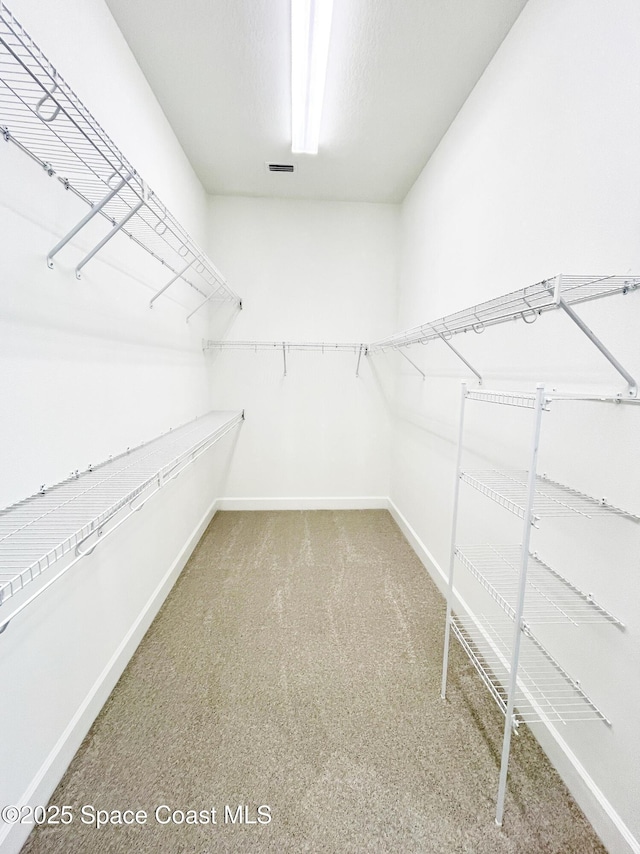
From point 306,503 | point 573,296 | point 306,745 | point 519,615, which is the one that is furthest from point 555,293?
point 306,503

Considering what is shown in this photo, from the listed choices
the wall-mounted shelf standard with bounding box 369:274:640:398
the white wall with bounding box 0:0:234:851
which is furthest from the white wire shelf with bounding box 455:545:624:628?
the white wall with bounding box 0:0:234:851

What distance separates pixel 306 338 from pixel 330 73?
169cm

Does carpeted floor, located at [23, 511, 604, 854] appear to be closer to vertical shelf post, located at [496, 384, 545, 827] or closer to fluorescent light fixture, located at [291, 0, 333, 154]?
vertical shelf post, located at [496, 384, 545, 827]

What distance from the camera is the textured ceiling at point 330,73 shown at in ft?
4.66

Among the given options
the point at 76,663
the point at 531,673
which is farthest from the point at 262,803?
the point at 531,673

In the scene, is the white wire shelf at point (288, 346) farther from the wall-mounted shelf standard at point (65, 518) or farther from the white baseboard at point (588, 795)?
the white baseboard at point (588, 795)

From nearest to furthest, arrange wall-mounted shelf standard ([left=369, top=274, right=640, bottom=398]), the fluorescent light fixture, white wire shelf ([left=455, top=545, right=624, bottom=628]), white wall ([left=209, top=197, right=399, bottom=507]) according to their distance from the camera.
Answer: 1. wall-mounted shelf standard ([left=369, top=274, right=640, bottom=398])
2. white wire shelf ([left=455, top=545, right=624, bottom=628])
3. the fluorescent light fixture
4. white wall ([left=209, top=197, right=399, bottom=507])

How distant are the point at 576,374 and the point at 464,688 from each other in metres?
1.29

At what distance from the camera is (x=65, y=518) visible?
3.06ft

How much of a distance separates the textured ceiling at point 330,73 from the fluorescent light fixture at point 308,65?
2.6 inches

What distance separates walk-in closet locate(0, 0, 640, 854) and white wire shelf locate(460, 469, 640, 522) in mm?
12

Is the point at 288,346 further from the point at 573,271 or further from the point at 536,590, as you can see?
the point at 536,590

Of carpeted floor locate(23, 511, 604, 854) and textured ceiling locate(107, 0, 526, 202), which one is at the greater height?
textured ceiling locate(107, 0, 526, 202)

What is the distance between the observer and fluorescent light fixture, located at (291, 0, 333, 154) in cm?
133
